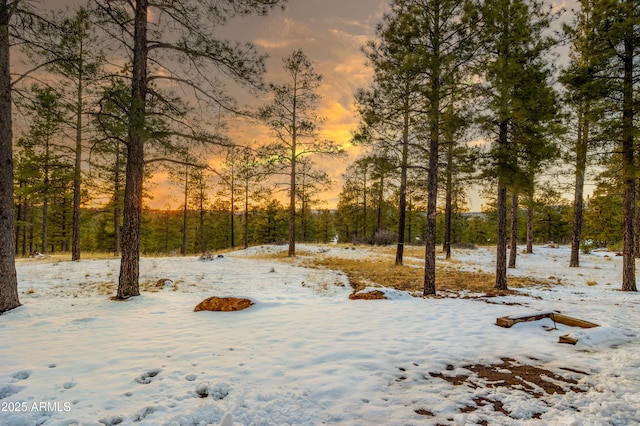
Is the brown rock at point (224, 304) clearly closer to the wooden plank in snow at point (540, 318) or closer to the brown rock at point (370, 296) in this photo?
the brown rock at point (370, 296)

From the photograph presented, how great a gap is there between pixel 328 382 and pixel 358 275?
382 inches

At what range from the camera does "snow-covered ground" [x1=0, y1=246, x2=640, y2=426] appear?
3141mm

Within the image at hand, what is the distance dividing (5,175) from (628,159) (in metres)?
18.2

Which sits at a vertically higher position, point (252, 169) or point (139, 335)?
point (252, 169)

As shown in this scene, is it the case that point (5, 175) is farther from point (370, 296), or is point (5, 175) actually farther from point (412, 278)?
point (412, 278)

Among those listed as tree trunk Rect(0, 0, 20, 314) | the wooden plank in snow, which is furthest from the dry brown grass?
tree trunk Rect(0, 0, 20, 314)

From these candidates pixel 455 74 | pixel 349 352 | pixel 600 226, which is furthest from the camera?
pixel 600 226

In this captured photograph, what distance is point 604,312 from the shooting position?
735 cm

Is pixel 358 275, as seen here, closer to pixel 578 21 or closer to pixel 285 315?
pixel 285 315

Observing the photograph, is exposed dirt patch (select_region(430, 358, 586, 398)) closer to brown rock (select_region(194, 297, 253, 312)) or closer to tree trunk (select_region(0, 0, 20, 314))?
brown rock (select_region(194, 297, 253, 312))

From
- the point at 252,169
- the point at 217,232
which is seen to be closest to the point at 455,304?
the point at 252,169

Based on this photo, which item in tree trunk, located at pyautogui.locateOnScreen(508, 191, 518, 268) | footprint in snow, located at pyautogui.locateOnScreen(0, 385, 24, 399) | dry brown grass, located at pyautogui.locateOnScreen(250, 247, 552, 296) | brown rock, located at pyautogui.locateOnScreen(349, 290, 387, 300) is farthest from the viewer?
tree trunk, located at pyautogui.locateOnScreen(508, 191, 518, 268)

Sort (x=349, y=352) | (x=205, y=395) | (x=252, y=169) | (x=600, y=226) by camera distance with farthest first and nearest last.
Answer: (x=600, y=226) < (x=252, y=169) < (x=349, y=352) < (x=205, y=395)

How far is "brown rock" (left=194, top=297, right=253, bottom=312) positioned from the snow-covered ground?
11.7 inches
